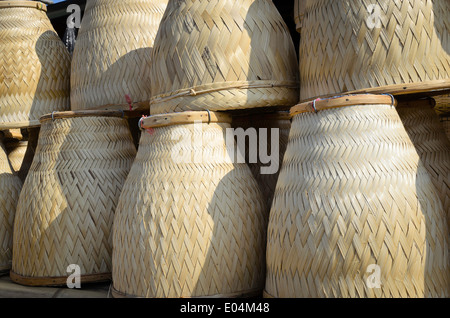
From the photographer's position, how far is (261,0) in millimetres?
2229

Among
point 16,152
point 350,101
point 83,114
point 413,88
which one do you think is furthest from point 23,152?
point 413,88

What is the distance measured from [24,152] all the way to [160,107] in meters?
1.80

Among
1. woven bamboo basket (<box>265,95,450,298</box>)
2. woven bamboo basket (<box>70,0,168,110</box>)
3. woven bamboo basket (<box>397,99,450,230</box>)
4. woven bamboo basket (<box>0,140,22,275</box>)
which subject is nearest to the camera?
woven bamboo basket (<box>265,95,450,298</box>)

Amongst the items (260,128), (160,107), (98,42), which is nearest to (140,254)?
(160,107)

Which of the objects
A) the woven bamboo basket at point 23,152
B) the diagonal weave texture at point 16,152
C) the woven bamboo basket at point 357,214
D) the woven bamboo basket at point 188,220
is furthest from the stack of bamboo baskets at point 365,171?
the diagonal weave texture at point 16,152

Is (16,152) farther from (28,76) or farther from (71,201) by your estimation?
(71,201)

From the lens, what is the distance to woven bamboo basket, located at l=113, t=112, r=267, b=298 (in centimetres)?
193

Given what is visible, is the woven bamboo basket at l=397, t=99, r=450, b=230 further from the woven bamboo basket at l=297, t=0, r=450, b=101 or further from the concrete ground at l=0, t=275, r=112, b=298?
the concrete ground at l=0, t=275, r=112, b=298

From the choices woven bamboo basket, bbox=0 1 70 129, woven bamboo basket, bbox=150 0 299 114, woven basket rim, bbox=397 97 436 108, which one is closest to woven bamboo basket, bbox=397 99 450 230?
woven basket rim, bbox=397 97 436 108

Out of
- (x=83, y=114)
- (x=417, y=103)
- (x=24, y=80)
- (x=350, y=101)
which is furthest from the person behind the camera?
(x=24, y=80)

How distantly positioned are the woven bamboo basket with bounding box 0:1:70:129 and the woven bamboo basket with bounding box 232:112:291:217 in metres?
1.25

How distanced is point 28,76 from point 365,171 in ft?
7.13

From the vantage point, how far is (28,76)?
10.0ft

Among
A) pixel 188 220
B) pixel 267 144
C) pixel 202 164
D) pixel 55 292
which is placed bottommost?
pixel 55 292
